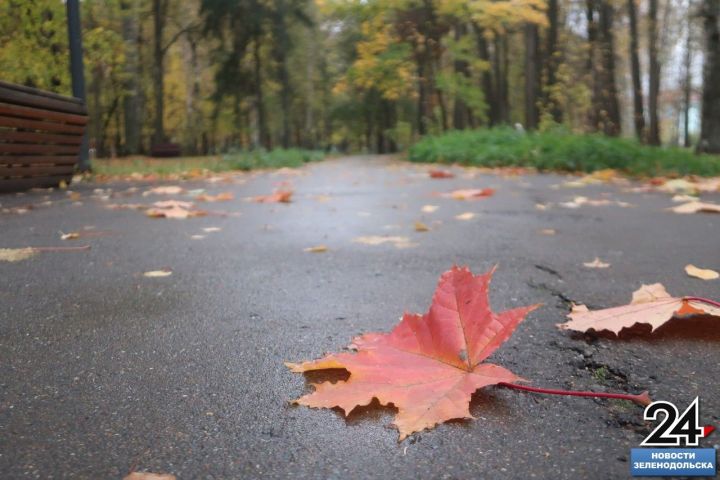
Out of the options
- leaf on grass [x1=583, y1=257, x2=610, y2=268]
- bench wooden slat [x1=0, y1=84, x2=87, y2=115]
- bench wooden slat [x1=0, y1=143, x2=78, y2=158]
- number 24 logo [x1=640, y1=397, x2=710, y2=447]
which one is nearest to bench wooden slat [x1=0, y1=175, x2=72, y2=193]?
bench wooden slat [x1=0, y1=143, x2=78, y2=158]

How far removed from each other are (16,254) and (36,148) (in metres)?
3.70

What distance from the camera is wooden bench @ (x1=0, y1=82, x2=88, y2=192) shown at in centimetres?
566

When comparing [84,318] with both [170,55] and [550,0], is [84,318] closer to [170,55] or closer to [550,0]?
[550,0]

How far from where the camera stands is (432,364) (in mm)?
1346

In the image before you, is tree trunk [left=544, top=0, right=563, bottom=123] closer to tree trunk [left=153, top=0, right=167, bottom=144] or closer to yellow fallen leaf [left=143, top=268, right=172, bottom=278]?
tree trunk [left=153, top=0, right=167, bottom=144]

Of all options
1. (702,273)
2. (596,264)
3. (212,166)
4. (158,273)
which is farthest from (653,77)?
(158,273)

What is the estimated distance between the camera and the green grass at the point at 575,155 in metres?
8.15

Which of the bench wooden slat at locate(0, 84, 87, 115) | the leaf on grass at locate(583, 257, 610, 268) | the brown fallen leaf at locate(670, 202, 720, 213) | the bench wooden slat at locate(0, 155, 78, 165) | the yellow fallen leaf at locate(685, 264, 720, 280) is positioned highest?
the bench wooden slat at locate(0, 84, 87, 115)

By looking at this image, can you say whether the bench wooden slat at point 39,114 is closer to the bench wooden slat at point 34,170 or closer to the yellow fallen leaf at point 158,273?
the bench wooden slat at point 34,170

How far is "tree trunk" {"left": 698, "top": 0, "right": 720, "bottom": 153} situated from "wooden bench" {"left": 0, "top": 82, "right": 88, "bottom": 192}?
8.58m

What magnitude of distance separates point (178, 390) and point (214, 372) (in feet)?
0.41

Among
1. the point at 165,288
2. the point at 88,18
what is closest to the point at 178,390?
the point at 165,288

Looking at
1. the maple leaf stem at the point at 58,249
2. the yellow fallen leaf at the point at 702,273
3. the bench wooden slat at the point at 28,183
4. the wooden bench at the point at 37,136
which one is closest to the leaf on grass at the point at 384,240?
the yellow fallen leaf at the point at 702,273

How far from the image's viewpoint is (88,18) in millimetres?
19828
